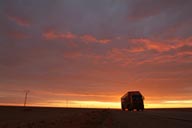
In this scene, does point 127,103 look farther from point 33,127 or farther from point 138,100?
point 33,127

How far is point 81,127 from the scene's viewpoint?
16.8 metres

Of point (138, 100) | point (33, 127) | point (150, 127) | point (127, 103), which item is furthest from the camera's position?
point (127, 103)

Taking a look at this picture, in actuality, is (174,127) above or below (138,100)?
below

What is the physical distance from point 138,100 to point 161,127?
1746 inches

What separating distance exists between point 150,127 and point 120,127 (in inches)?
78.2

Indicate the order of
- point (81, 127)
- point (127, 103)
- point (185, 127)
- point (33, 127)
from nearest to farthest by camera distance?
point (185, 127), point (81, 127), point (33, 127), point (127, 103)

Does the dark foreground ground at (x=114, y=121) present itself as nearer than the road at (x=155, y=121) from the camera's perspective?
No

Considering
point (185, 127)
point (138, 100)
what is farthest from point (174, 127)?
point (138, 100)

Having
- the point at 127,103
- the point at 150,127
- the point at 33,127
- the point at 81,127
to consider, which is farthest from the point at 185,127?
the point at 127,103

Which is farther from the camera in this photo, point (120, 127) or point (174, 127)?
point (120, 127)

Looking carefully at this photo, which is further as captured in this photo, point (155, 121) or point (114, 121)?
point (114, 121)

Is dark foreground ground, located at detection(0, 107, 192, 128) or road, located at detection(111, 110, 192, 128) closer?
road, located at detection(111, 110, 192, 128)

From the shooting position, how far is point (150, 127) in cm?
1445

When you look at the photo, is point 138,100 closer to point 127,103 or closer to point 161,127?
point 127,103
